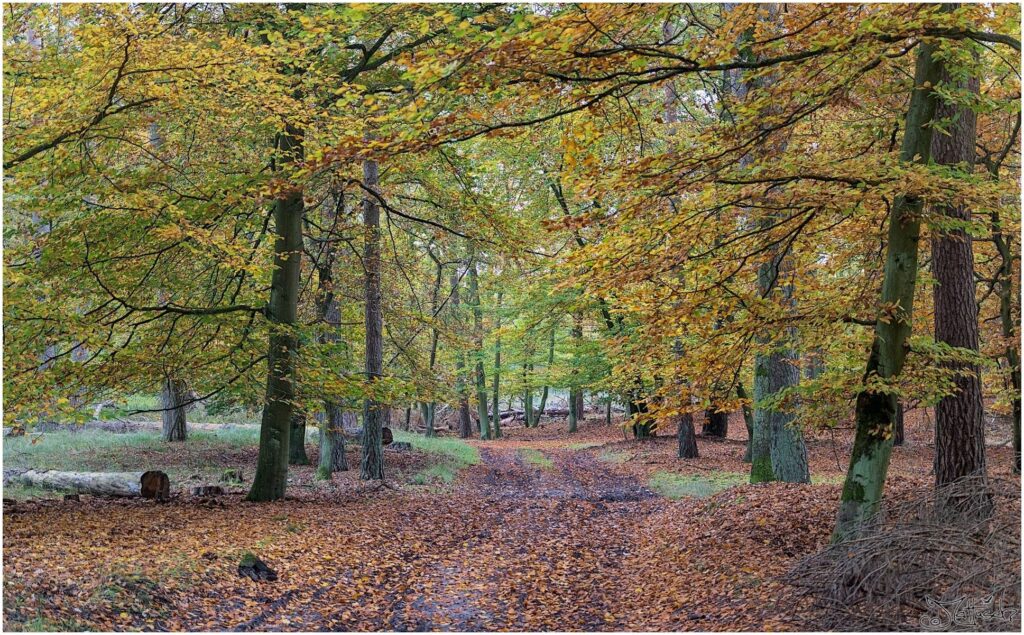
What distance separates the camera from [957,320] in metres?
7.91

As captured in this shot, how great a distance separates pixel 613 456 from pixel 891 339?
56.7ft

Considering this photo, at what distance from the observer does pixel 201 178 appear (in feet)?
38.4

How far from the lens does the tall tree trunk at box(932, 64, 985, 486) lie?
7.71 m

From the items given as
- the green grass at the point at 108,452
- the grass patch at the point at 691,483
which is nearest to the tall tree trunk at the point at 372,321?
the green grass at the point at 108,452

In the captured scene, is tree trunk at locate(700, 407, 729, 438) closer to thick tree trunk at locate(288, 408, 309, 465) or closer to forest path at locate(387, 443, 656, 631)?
forest path at locate(387, 443, 656, 631)

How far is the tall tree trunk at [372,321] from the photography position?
13977 mm

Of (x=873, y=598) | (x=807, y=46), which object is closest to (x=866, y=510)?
(x=873, y=598)

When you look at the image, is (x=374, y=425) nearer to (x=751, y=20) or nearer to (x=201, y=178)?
(x=201, y=178)

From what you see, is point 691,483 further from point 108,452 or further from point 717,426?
point 108,452

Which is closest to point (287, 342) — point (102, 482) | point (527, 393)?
point (102, 482)

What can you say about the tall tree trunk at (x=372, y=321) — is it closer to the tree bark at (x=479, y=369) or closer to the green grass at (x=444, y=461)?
the green grass at (x=444, y=461)

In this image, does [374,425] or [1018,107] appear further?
[374,425]

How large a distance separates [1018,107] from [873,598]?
14.3ft

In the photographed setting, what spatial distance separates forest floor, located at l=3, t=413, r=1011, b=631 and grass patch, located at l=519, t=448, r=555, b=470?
7.03 metres
